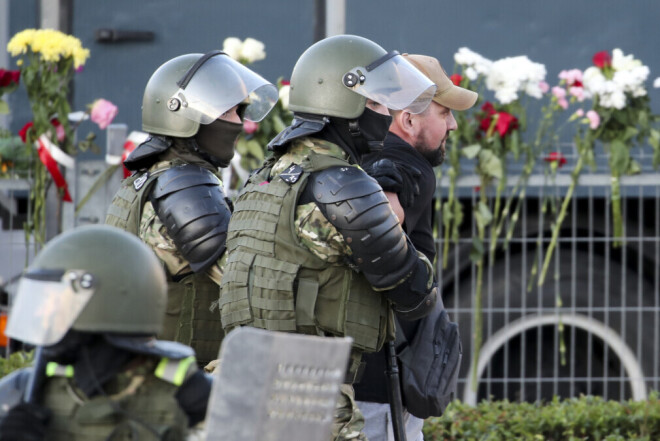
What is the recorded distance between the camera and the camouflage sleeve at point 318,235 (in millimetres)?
3625

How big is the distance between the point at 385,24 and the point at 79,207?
6.75ft

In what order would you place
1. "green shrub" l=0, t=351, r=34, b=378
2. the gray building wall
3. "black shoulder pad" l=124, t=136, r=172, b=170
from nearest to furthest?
"black shoulder pad" l=124, t=136, r=172, b=170 → "green shrub" l=0, t=351, r=34, b=378 → the gray building wall

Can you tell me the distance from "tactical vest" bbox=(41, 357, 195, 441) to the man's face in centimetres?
199

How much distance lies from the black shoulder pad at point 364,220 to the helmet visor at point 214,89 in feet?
2.49

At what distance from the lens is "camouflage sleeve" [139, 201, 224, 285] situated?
4.07 m

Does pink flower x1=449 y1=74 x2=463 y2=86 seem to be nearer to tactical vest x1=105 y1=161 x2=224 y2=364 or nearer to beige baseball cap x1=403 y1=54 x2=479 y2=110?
beige baseball cap x1=403 y1=54 x2=479 y2=110

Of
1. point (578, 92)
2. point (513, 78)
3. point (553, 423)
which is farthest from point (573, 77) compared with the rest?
point (553, 423)

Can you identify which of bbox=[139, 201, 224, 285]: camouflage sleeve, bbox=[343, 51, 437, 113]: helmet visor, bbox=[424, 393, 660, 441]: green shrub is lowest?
bbox=[424, 393, 660, 441]: green shrub

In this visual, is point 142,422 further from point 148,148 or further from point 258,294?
point 148,148

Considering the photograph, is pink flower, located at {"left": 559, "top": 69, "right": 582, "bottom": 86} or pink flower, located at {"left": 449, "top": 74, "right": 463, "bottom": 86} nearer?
pink flower, located at {"left": 449, "top": 74, "right": 463, "bottom": 86}

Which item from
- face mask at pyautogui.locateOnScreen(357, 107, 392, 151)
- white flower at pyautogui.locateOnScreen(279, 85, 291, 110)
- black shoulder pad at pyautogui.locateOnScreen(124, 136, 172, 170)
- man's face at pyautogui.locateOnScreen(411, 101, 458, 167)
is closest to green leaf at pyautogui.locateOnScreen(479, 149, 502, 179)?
white flower at pyautogui.locateOnScreen(279, 85, 291, 110)

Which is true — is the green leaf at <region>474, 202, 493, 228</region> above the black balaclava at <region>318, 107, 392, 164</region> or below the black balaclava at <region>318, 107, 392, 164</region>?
below

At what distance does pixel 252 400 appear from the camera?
2383 mm

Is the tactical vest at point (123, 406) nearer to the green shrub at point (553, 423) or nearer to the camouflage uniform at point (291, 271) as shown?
the camouflage uniform at point (291, 271)
